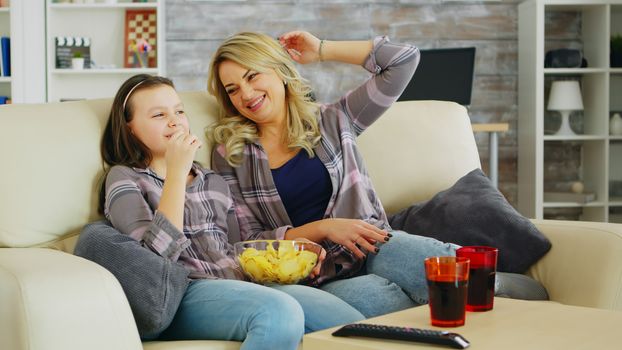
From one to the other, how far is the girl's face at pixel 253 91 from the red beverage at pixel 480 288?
3.16 ft

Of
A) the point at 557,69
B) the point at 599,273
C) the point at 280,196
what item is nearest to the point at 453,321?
the point at 599,273

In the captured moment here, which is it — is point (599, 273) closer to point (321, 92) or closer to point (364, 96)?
point (364, 96)

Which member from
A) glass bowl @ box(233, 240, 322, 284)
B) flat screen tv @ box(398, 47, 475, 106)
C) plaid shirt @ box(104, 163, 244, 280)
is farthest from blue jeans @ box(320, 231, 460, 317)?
flat screen tv @ box(398, 47, 475, 106)

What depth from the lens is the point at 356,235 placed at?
216cm

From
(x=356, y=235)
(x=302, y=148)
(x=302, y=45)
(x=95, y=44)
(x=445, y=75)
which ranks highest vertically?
(x=95, y=44)

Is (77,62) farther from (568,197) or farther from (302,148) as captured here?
(302,148)

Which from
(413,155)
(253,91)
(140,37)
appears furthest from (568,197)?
(253,91)

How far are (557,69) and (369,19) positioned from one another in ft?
3.64

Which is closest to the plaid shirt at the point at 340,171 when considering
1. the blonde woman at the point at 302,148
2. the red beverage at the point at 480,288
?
the blonde woman at the point at 302,148

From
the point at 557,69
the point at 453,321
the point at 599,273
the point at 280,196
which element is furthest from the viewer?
the point at 557,69

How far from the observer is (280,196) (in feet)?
7.72

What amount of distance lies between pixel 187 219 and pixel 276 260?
1.07ft

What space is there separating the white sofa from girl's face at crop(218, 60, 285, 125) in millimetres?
119

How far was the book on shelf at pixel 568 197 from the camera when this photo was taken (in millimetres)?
5090
